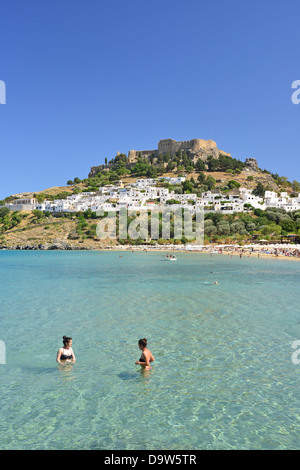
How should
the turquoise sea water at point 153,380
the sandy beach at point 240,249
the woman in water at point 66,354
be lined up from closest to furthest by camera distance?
the turquoise sea water at point 153,380 → the woman in water at point 66,354 → the sandy beach at point 240,249

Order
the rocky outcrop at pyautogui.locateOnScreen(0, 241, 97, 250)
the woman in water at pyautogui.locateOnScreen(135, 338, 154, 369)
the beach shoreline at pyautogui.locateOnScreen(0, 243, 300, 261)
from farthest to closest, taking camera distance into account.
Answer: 1. the rocky outcrop at pyautogui.locateOnScreen(0, 241, 97, 250)
2. the beach shoreline at pyautogui.locateOnScreen(0, 243, 300, 261)
3. the woman in water at pyautogui.locateOnScreen(135, 338, 154, 369)

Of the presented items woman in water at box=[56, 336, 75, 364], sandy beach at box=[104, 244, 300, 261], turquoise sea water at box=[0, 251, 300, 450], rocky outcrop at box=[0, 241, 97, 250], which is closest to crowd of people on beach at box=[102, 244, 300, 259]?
sandy beach at box=[104, 244, 300, 261]

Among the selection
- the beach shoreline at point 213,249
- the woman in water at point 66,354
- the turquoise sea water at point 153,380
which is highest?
the beach shoreline at point 213,249

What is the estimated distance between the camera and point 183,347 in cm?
1100

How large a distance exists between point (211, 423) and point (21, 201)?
144470 mm

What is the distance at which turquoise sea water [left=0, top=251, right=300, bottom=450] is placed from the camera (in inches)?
246

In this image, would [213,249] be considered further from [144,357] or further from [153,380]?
[153,380]

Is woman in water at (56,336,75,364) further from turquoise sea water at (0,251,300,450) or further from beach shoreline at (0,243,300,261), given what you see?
beach shoreline at (0,243,300,261)

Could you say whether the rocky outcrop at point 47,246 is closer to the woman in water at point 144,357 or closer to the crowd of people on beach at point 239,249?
the crowd of people on beach at point 239,249

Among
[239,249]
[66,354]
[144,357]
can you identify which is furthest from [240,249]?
[66,354]

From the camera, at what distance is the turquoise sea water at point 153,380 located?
6.24m

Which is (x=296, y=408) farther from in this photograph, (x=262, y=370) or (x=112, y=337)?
(x=112, y=337)

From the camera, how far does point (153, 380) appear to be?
8562mm

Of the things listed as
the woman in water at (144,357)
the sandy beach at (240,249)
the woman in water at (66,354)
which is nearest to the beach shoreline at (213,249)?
the sandy beach at (240,249)
